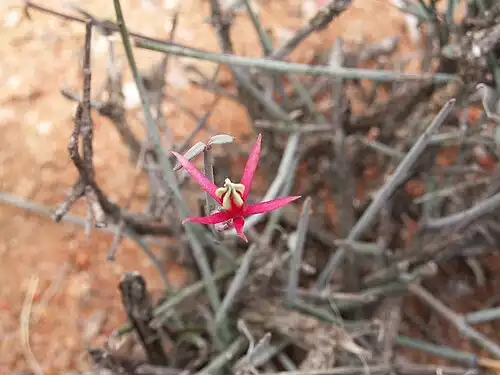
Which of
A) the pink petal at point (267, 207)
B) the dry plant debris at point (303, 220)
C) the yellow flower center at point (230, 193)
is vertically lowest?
the dry plant debris at point (303, 220)

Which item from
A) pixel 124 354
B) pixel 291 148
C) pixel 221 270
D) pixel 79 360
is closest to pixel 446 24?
pixel 291 148

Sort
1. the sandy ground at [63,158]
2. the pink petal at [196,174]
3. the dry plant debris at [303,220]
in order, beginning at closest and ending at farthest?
the pink petal at [196,174]
the dry plant debris at [303,220]
the sandy ground at [63,158]

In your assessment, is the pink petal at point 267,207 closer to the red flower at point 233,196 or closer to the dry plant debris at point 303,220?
the red flower at point 233,196

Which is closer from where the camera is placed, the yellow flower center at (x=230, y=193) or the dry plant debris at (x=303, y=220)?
the yellow flower center at (x=230, y=193)

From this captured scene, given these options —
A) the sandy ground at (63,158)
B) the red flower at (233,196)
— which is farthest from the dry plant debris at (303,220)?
the red flower at (233,196)

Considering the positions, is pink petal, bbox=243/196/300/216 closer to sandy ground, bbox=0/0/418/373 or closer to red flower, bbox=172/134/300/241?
red flower, bbox=172/134/300/241

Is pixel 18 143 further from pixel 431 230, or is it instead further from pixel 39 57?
pixel 431 230

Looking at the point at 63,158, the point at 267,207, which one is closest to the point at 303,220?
the point at 267,207
